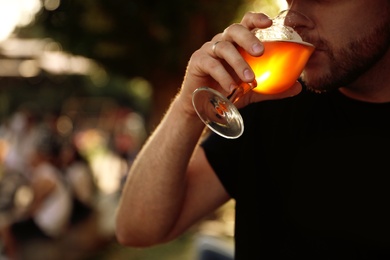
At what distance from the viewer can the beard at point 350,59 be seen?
5.07 ft

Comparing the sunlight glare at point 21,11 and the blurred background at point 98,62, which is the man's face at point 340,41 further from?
the sunlight glare at point 21,11

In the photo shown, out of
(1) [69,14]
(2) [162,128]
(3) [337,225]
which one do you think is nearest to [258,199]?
(3) [337,225]

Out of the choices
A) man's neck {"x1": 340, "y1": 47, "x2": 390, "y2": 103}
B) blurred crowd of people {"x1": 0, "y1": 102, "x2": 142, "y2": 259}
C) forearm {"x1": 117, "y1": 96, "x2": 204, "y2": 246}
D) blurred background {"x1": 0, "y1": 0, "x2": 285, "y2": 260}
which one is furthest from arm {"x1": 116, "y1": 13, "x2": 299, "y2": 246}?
blurred crowd of people {"x1": 0, "y1": 102, "x2": 142, "y2": 259}

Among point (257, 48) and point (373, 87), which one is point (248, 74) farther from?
point (373, 87)

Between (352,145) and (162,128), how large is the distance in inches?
24.3

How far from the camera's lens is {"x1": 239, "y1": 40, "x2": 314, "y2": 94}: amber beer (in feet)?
4.62

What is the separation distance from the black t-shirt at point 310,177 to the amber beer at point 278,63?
0.27m

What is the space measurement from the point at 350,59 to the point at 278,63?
0.27 metres

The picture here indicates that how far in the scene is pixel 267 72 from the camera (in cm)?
144

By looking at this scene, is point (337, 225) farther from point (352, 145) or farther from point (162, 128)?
point (162, 128)

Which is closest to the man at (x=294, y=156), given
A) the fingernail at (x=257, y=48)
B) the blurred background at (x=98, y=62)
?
the fingernail at (x=257, y=48)

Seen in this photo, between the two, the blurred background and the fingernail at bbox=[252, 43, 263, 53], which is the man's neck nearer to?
the fingernail at bbox=[252, 43, 263, 53]

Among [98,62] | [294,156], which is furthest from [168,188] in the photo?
[98,62]

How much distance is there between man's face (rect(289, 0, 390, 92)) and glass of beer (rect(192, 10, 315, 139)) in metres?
0.09
